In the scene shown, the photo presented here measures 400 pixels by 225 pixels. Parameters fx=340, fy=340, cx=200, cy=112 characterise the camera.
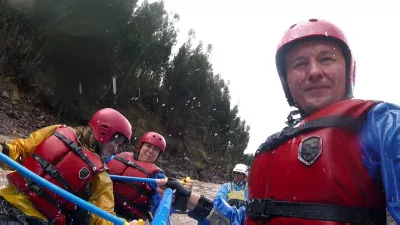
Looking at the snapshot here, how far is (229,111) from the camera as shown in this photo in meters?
32.2

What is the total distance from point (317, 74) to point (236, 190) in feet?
24.6

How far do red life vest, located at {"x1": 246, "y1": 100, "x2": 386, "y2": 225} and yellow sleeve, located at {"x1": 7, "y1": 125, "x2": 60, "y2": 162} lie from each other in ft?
9.40

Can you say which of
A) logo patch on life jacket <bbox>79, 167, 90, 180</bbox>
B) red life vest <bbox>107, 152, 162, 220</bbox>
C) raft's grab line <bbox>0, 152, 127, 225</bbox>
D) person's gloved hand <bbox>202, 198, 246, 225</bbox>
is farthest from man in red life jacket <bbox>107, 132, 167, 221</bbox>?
person's gloved hand <bbox>202, 198, 246, 225</bbox>

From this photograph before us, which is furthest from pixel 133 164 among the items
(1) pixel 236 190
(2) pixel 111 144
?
(1) pixel 236 190

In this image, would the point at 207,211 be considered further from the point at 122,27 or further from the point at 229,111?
the point at 229,111

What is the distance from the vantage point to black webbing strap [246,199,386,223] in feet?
4.78

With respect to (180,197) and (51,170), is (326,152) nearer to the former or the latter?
(180,197)

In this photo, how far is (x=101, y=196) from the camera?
393cm

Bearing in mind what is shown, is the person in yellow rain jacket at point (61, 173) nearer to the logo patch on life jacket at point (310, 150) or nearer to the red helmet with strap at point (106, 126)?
the red helmet with strap at point (106, 126)

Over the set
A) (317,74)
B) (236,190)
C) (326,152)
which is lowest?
(236,190)

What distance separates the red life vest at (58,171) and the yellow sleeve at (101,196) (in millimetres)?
102

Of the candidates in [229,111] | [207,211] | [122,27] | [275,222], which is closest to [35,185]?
[207,211]

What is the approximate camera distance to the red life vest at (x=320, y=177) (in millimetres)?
1476

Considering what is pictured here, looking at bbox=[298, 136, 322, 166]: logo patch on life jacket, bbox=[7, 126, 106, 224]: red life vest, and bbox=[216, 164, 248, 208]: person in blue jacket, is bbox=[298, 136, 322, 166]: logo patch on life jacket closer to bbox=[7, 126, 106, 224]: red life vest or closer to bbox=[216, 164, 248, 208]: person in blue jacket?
bbox=[7, 126, 106, 224]: red life vest
